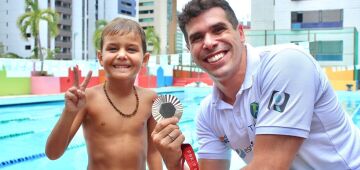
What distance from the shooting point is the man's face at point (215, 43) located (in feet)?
5.87

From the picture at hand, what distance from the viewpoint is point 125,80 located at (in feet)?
7.82

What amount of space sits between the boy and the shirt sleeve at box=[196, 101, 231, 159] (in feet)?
1.42

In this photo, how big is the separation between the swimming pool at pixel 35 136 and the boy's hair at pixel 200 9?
10.4 ft

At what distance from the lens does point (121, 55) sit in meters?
2.27

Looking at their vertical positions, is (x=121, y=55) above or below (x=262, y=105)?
above

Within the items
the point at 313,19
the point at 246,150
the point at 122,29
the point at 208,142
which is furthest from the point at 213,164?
the point at 313,19

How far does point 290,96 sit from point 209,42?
18.2 inches

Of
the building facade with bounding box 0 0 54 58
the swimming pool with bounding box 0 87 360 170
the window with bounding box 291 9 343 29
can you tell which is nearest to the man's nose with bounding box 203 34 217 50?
the swimming pool with bounding box 0 87 360 170

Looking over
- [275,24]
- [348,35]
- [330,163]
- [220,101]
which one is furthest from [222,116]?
[275,24]

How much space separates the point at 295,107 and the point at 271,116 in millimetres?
96

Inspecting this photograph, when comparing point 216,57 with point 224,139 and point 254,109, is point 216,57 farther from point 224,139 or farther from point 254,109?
point 224,139

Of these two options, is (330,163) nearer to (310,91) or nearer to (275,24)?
(310,91)

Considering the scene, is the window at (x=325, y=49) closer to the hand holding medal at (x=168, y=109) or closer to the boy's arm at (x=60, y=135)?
the boy's arm at (x=60, y=135)

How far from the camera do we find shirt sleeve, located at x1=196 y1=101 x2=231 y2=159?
82.7 inches
